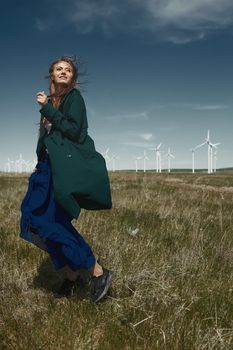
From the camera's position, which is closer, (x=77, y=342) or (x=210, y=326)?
(x=77, y=342)

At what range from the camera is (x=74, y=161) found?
4312mm

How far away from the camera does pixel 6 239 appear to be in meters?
7.01

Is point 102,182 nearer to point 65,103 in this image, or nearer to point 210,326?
point 65,103

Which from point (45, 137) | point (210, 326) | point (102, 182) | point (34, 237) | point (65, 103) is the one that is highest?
point (65, 103)

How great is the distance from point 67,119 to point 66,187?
0.69 m

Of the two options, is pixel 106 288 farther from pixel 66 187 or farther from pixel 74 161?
pixel 74 161

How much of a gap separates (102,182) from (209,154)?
7725cm

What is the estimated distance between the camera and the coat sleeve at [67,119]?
173 inches

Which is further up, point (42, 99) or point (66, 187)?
point (42, 99)

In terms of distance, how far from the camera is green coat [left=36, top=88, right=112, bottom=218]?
4.23 metres

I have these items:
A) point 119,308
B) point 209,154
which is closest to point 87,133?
point 119,308

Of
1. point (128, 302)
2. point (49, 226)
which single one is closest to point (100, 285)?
point (128, 302)

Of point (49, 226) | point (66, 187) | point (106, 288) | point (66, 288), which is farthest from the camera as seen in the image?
point (66, 288)

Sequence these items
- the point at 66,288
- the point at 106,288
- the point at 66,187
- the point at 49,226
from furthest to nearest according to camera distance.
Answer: the point at 66,288 < the point at 106,288 < the point at 49,226 < the point at 66,187
